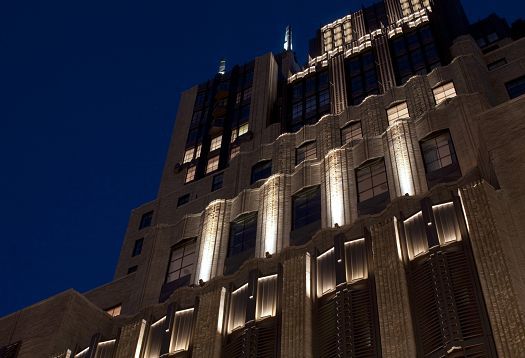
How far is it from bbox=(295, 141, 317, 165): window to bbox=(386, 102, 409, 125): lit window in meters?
5.58

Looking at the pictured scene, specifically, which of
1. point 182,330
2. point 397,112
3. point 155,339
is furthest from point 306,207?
point 155,339

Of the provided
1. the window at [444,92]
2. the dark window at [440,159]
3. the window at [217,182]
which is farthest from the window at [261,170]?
the dark window at [440,159]

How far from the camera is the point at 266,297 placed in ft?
116

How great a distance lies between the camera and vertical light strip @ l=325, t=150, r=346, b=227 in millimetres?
40344

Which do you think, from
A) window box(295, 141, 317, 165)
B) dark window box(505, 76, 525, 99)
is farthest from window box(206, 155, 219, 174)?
dark window box(505, 76, 525, 99)

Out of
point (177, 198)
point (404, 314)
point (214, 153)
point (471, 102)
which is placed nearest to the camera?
point (404, 314)

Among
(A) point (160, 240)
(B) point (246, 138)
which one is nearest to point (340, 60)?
(B) point (246, 138)

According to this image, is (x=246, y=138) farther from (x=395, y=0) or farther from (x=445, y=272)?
(x=445, y=272)

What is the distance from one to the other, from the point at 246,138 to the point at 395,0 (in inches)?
932

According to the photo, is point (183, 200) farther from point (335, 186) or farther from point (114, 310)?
point (335, 186)

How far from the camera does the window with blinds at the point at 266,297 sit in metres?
34.7

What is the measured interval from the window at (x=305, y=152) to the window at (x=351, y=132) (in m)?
2.14

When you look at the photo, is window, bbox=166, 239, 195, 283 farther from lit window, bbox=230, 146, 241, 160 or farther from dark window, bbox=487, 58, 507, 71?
dark window, bbox=487, 58, 507, 71

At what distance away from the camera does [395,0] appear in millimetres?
69688
